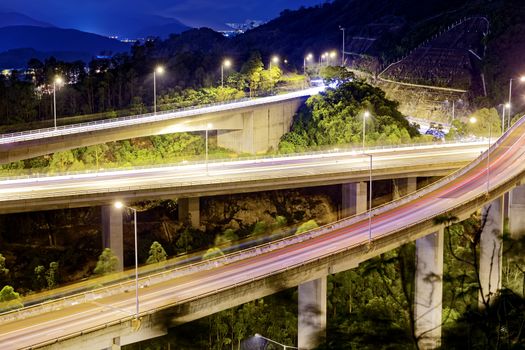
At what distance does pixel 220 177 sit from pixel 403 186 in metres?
17.7

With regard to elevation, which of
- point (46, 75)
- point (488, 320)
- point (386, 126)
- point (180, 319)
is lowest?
point (180, 319)

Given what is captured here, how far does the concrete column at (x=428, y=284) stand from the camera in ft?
128

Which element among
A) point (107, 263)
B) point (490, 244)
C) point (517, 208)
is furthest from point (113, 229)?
point (517, 208)

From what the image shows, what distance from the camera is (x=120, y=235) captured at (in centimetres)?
4956

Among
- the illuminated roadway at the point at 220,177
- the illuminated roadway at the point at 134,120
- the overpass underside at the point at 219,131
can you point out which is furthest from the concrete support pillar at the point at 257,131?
the illuminated roadway at the point at 220,177

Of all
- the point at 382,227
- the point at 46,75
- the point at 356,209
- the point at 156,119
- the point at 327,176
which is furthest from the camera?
the point at 46,75

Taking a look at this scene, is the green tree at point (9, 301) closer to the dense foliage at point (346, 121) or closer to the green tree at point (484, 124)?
the dense foliage at point (346, 121)

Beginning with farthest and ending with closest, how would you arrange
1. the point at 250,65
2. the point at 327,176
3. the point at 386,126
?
1. the point at 250,65
2. the point at 386,126
3. the point at 327,176

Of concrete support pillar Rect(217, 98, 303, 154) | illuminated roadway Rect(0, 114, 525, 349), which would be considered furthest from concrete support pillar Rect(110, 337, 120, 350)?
concrete support pillar Rect(217, 98, 303, 154)

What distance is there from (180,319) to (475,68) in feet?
270

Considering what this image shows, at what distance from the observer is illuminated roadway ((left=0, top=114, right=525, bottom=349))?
94.3 feet

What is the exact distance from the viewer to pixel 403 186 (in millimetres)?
62156

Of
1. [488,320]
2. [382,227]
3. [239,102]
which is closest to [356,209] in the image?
[382,227]

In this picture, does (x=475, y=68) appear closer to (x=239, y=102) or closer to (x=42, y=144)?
(x=239, y=102)
